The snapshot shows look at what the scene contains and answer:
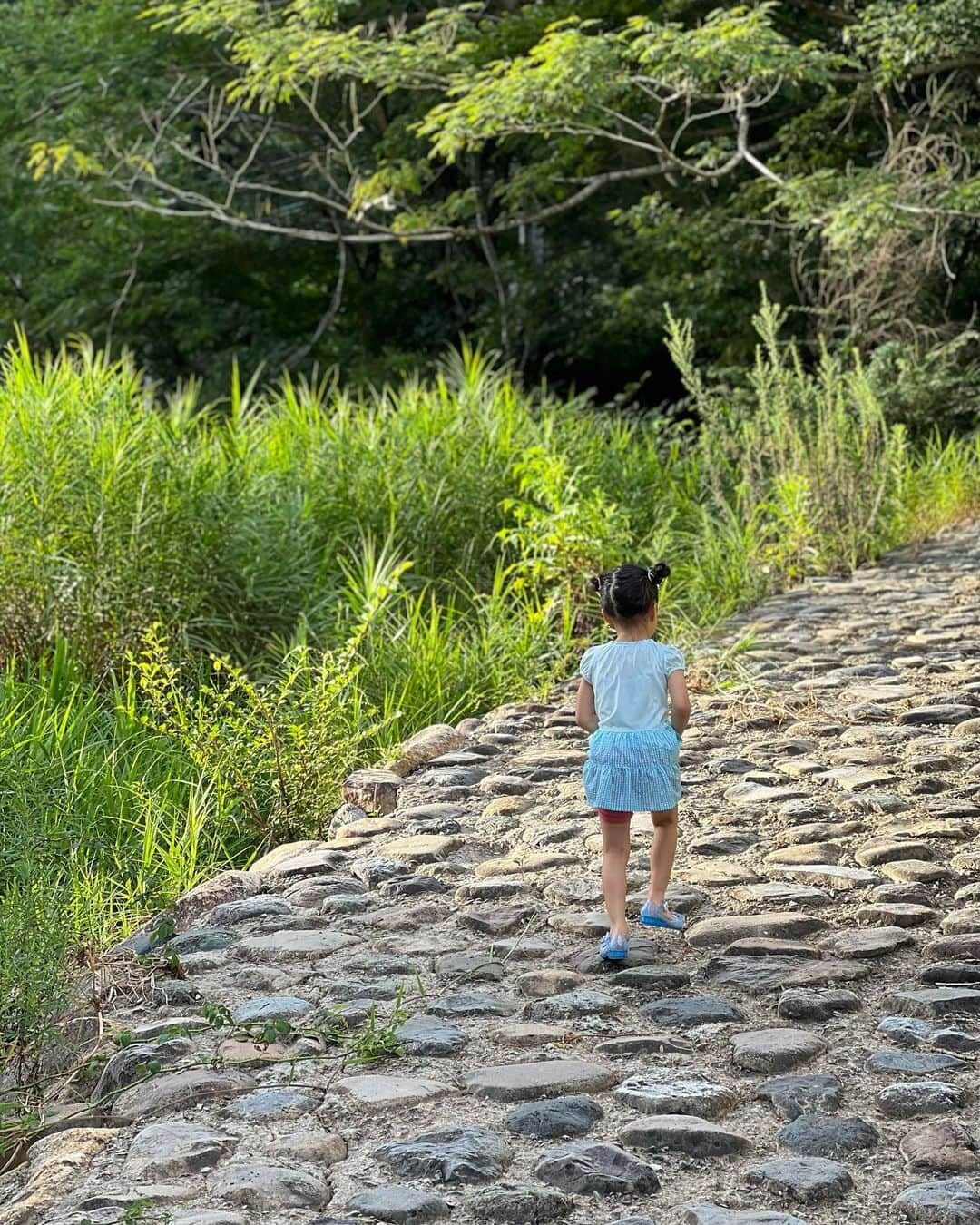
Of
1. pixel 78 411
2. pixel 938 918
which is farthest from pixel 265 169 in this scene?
pixel 938 918

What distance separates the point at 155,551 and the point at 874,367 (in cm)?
816

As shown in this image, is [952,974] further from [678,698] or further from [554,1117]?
[554,1117]

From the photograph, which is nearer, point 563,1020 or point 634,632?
point 563,1020

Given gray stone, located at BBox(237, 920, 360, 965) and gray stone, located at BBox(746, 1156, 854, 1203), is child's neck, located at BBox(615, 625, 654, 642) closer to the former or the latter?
gray stone, located at BBox(237, 920, 360, 965)

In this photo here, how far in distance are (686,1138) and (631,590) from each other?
143 centimetres

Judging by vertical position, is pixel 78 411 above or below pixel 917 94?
below

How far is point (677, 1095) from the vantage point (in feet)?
9.46

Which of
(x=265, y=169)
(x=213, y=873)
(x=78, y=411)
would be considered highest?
(x=265, y=169)

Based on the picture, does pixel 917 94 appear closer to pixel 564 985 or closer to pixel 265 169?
pixel 265 169

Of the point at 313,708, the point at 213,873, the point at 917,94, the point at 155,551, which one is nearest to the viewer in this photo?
the point at 213,873

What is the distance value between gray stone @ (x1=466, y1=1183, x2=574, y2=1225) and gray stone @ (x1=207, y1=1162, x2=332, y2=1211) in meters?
0.26

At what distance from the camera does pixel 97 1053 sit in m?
3.28

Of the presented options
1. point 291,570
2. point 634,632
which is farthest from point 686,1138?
point 291,570

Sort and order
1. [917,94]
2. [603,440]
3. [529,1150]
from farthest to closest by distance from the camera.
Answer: [917,94] < [603,440] < [529,1150]
